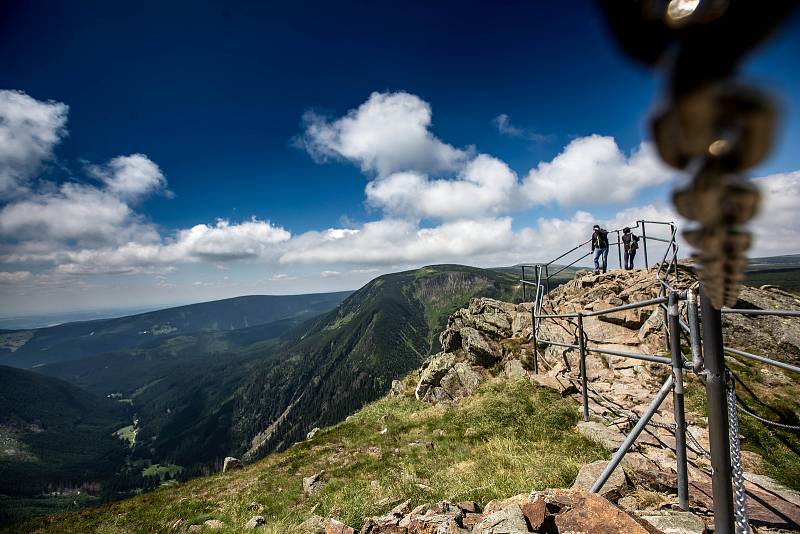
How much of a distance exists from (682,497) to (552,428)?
515 centimetres

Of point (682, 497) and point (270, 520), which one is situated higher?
point (682, 497)

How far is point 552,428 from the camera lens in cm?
1052

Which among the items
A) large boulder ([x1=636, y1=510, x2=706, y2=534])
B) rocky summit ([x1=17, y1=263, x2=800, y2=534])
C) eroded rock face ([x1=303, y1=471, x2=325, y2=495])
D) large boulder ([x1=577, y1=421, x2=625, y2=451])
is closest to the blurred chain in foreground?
rocky summit ([x1=17, y1=263, x2=800, y2=534])

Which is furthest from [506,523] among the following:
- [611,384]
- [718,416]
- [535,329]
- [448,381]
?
[448,381]

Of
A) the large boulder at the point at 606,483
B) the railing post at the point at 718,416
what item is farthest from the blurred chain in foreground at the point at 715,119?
the large boulder at the point at 606,483

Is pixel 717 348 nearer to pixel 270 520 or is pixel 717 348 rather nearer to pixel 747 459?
pixel 747 459

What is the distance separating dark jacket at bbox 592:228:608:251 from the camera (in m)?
22.6

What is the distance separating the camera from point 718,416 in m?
3.42

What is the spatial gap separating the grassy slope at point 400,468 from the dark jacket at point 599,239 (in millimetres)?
11875

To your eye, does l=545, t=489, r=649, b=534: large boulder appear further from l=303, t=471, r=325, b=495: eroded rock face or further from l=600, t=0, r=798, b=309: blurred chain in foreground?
l=303, t=471, r=325, b=495: eroded rock face

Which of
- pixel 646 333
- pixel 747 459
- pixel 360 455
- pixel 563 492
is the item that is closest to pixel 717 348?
pixel 563 492

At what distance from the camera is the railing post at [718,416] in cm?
342

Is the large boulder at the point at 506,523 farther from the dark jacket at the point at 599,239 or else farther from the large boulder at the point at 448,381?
the dark jacket at the point at 599,239

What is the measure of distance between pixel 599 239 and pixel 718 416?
21735 millimetres
